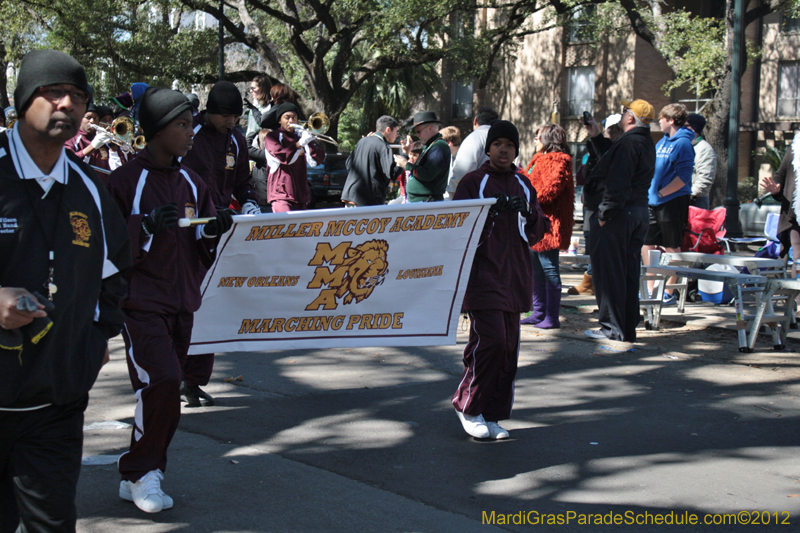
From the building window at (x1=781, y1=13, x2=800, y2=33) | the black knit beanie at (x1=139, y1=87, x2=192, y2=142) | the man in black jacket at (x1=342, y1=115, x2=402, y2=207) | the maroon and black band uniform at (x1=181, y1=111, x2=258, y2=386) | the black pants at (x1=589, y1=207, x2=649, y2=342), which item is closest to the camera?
the black knit beanie at (x1=139, y1=87, x2=192, y2=142)

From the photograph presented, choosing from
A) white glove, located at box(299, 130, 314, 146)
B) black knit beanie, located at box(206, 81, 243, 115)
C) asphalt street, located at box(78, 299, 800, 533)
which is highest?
black knit beanie, located at box(206, 81, 243, 115)

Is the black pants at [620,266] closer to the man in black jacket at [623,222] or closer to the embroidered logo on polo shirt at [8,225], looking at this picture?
the man in black jacket at [623,222]

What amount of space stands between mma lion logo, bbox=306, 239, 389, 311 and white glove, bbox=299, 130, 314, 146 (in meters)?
2.94

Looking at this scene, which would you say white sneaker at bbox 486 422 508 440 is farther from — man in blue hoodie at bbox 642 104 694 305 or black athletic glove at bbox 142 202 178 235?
man in blue hoodie at bbox 642 104 694 305

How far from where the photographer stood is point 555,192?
8.09 meters

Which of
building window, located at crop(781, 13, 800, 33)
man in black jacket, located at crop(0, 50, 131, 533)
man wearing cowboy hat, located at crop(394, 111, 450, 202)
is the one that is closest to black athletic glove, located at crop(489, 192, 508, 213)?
man in black jacket, located at crop(0, 50, 131, 533)

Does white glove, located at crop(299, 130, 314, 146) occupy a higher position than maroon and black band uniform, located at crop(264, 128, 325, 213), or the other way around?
white glove, located at crop(299, 130, 314, 146)

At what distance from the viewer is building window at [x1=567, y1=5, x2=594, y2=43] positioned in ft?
95.7

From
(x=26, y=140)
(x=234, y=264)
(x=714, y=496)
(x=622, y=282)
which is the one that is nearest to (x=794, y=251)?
(x=622, y=282)

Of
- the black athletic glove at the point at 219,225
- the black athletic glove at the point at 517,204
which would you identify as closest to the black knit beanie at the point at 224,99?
the black athletic glove at the point at 219,225

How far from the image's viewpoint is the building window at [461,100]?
145 feet

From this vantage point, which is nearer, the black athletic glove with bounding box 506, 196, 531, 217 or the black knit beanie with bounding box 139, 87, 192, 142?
the black knit beanie with bounding box 139, 87, 192, 142

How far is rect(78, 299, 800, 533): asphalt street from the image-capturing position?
3789 millimetres

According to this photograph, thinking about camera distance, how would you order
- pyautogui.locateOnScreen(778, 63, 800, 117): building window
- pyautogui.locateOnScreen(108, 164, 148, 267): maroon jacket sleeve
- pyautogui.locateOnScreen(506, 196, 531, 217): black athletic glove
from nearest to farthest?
pyautogui.locateOnScreen(108, 164, 148, 267): maroon jacket sleeve, pyautogui.locateOnScreen(506, 196, 531, 217): black athletic glove, pyautogui.locateOnScreen(778, 63, 800, 117): building window
